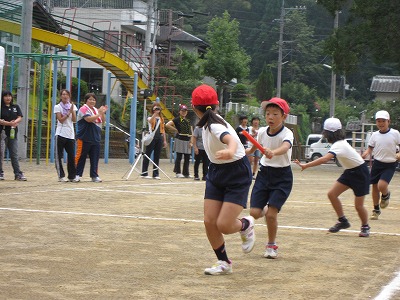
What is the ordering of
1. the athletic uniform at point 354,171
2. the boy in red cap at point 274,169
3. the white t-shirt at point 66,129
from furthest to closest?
the white t-shirt at point 66,129 < the athletic uniform at point 354,171 < the boy in red cap at point 274,169

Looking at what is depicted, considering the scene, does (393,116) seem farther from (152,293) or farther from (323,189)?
(152,293)

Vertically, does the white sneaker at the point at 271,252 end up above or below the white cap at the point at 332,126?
below

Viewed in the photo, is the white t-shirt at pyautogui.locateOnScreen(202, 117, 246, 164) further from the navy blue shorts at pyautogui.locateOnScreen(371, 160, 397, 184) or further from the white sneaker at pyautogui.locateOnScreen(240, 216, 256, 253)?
the navy blue shorts at pyautogui.locateOnScreen(371, 160, 397, 184)

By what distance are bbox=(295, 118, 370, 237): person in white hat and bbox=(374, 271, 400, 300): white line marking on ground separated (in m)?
3.27

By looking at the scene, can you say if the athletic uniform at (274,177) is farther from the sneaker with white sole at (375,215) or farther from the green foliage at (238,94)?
the green foliage at (238,94)

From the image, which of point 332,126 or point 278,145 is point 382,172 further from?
point 278,145

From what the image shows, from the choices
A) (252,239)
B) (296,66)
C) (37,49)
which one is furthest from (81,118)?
(296,66)

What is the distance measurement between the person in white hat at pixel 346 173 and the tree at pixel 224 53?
180 ft

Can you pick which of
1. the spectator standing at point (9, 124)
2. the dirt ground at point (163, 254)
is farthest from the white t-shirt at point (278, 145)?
the spectator standing at point (9, 124)

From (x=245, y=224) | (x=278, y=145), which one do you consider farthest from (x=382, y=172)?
(x=245, y=224)

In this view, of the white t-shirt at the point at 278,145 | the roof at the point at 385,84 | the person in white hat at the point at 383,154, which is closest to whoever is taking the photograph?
the white t-shirt at the point at 278,145

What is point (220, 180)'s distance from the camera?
8.04 meters

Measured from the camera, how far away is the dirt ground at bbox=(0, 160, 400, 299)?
707 centimetres

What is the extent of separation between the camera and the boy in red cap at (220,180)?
25.9ft
